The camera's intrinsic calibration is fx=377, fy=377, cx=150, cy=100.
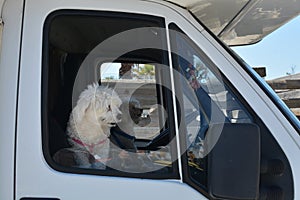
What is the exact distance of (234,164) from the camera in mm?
1223

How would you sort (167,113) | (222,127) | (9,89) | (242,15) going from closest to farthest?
(222,127), (9,89), (167,113), (242,15)

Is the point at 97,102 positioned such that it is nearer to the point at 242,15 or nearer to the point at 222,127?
the point at 222,127

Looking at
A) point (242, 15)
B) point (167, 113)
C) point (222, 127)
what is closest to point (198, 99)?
point (167, 113)

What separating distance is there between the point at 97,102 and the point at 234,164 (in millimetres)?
647

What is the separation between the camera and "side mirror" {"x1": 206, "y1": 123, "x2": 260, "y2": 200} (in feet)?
3.98

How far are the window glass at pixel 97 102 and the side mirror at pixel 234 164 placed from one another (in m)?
0.24

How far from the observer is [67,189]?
4.47 ft

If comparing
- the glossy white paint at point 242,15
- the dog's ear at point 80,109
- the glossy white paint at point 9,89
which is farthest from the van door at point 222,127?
the glossy white paint at point 9,89

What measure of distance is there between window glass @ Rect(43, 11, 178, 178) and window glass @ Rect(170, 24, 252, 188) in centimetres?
6

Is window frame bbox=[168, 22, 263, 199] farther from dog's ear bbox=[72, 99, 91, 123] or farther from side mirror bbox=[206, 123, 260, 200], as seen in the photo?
dog's ear bbox=[72, 99, 91, 123]

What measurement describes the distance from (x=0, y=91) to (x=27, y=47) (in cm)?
20

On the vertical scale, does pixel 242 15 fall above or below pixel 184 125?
above

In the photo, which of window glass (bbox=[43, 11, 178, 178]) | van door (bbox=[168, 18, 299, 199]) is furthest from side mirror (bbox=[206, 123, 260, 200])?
window glass (bbox=[43, 11, 178, 178])

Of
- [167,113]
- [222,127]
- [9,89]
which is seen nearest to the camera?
[222,127]
